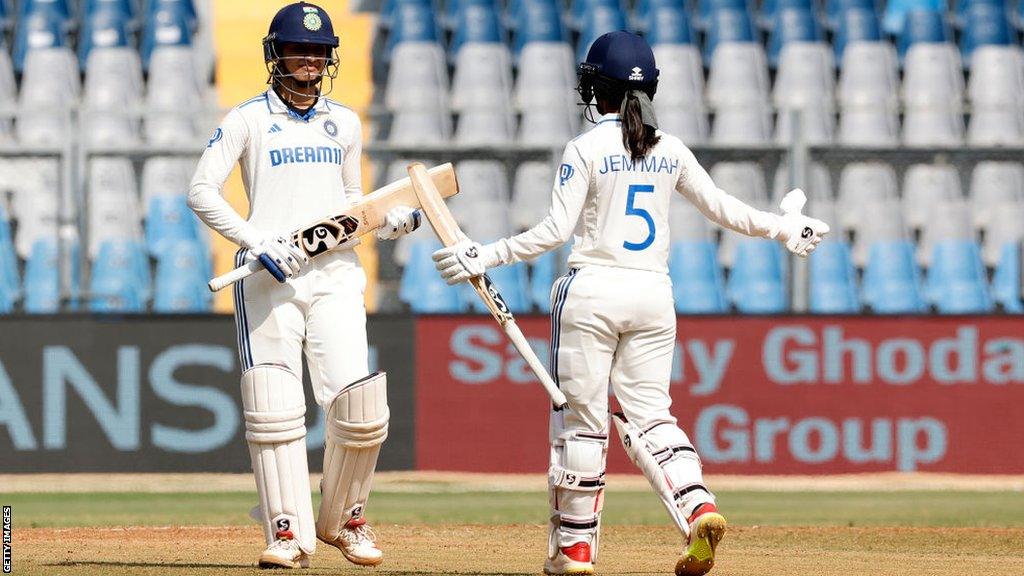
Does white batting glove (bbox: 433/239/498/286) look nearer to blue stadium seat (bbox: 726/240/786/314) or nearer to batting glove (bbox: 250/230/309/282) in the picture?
batting glove (bbox: 250/230/309/282)

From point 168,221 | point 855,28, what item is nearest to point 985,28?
point 855,28

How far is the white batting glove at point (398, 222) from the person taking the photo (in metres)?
6.83

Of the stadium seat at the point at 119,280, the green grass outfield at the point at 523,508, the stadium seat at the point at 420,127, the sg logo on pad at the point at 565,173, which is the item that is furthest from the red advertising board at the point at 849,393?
the sg logo on pad at the point at 565,173

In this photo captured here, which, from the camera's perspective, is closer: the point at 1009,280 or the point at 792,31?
the point at 1009,280

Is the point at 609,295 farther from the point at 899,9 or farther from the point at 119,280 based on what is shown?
the point at 899,9

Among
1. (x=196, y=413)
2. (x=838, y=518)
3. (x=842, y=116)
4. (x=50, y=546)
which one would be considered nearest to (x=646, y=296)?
(x=50, y=546)

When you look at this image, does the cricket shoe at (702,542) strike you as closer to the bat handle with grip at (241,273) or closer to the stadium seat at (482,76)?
the bat handle with grip at (241,273)

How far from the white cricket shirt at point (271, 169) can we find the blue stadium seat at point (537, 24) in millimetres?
9493

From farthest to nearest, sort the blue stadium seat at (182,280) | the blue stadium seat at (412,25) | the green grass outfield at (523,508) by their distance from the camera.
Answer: the blue stadium seat at (412,25), the blue stadium seat at (182,280), the green grass outfield at (523,508)

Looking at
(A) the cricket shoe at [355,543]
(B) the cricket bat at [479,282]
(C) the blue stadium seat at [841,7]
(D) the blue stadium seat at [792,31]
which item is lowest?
(A) the cricket shoe at [355,543]

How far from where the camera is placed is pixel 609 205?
6.35m

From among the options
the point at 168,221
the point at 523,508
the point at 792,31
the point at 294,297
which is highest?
the point at 792,31

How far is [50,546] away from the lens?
→ 26.7 ft

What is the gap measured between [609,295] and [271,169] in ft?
4.66
